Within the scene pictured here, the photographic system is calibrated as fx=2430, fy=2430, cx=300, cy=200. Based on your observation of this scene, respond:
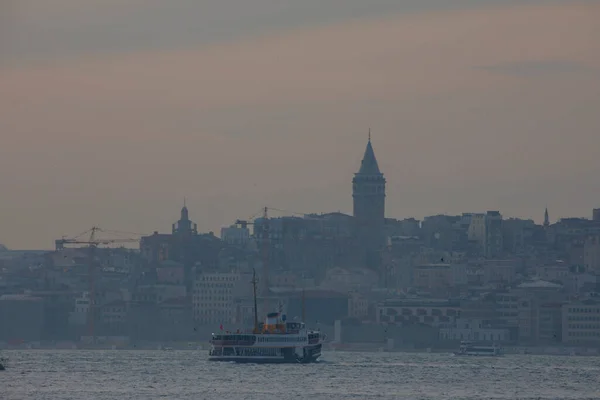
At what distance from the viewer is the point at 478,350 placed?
537 feet

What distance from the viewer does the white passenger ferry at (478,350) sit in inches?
6412

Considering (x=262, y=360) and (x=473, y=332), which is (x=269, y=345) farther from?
(x=473, y=332)

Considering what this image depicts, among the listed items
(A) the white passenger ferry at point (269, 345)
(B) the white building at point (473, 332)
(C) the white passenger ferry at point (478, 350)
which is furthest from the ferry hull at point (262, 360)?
(B) the white building at point (473, 332)

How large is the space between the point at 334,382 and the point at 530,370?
2227 centimetres

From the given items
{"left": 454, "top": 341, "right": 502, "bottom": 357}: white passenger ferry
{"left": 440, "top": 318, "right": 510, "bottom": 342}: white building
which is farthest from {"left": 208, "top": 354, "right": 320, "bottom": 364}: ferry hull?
{"left": 440, "top": 318, "right": 510, "bottom": 342}: white building

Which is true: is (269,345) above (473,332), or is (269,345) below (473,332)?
below

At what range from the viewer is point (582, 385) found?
108 m

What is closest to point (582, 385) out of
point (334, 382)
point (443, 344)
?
point (334, 382)

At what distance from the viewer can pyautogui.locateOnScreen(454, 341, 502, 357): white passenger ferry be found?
534ft

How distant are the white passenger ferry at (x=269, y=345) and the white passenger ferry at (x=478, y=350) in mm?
34875

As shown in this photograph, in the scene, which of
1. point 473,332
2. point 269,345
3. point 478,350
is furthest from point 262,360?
point 473,332

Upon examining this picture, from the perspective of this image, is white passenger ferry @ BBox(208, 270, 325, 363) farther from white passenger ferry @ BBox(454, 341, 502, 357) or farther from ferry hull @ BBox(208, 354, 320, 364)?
white passenger ferry @ BBox(454, 341, 502, 357)

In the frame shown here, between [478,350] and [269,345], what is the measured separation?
39.5m

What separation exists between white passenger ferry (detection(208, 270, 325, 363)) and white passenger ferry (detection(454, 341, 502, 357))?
34.9m
